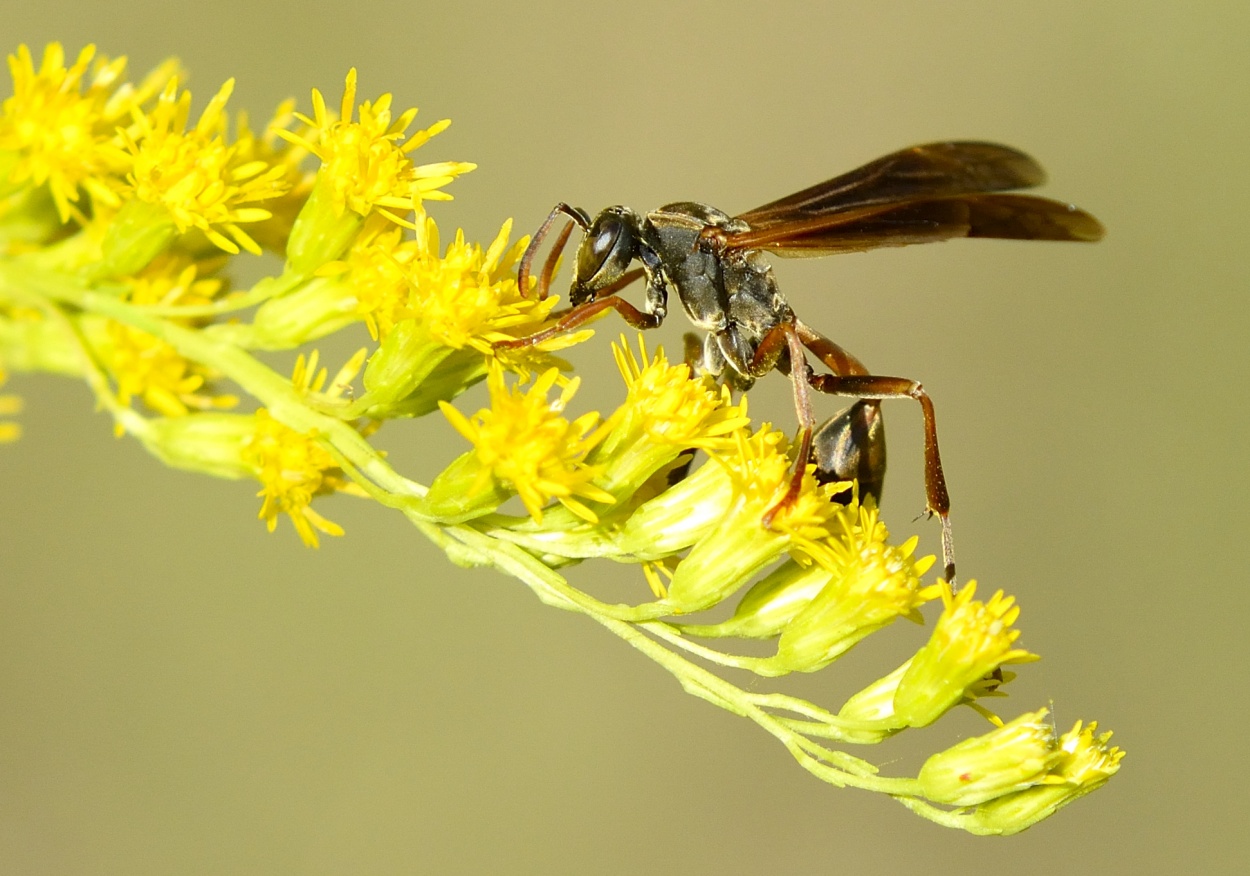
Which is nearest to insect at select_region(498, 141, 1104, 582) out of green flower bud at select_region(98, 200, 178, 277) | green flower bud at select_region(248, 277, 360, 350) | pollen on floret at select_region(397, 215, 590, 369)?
pollen on floret at select_region(397, 215, 590, 369)

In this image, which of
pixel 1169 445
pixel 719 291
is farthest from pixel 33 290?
pixel 1169 445

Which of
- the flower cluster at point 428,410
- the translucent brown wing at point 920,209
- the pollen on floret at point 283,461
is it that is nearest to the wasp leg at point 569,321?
the flower cluster at point 428,410

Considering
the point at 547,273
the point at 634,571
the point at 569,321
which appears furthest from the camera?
the point at 634,571

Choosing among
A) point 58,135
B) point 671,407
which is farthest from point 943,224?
point 58,135

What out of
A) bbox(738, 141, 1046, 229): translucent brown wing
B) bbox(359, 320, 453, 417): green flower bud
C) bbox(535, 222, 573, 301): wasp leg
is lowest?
bbox(359, 320, 453, 417): green flower bud

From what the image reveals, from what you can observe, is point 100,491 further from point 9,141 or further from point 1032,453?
point 1032,453

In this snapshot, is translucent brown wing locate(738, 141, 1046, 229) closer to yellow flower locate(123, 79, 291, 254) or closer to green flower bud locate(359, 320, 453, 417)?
green flower bud locate(359, 320, 453, 417)

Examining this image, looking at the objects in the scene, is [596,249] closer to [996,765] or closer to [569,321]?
[569,321]
